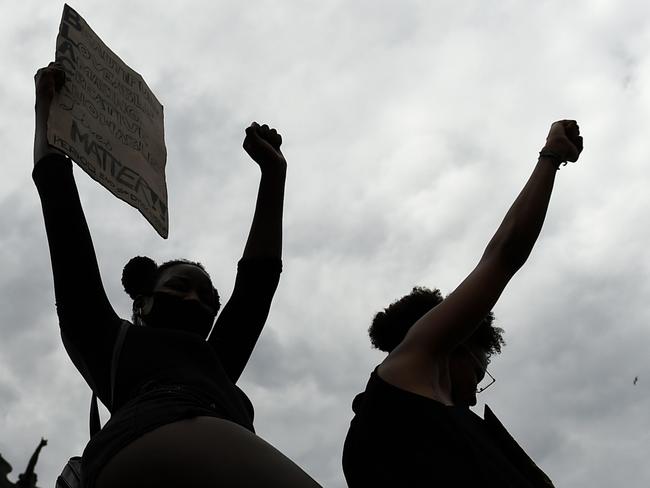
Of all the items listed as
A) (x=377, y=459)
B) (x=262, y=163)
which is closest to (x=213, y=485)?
(x=377, y=459)

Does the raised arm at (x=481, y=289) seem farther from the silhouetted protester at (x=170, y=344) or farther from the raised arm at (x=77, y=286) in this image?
the raised arm at (x=77, y=286)

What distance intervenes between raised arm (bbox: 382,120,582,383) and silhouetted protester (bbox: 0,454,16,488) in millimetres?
17166

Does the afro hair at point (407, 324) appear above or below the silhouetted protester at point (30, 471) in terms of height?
below

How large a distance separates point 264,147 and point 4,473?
1725cm

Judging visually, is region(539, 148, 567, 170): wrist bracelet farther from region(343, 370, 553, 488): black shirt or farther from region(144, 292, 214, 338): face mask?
region(144, 292, 214, 338): face mask

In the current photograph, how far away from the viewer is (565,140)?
2900 millimetres

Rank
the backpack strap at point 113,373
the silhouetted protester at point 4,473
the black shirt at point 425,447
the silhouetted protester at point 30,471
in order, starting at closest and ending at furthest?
1. the black shirt at point 425,447
2. the backpack strap at point 113,373
3. the silhouetted protester at point 30,471
4. the silhouetted protester at point 4,473

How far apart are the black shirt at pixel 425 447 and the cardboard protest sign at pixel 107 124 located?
1240 mm

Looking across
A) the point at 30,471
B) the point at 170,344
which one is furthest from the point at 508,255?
the point at 30,471

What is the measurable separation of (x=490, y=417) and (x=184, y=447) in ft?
3.35

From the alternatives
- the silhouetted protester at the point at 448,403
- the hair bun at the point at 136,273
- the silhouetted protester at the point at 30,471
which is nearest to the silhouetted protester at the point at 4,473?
the silhouetted protester at the point at 30,471

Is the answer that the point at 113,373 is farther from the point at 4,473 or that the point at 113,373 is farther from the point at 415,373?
the point at 4,473

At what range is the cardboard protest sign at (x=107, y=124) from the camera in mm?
3061

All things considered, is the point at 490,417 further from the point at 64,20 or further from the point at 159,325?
the point at 64,20
